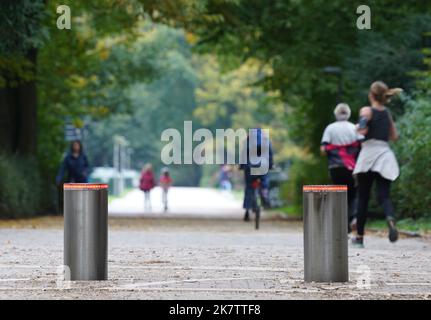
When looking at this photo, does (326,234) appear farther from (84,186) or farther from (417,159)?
(417,159)

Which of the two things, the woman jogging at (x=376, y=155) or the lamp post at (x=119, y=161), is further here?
the lamp post at (x=119, y=161)

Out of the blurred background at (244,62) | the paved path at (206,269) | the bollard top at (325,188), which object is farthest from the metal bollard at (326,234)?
the blurred background at (244,62)

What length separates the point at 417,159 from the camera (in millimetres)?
22078

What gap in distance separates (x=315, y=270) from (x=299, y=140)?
28956 mm

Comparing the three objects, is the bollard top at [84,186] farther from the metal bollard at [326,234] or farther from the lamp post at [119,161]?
the lamp post at [119,161]

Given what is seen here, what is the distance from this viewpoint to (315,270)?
1048 cm

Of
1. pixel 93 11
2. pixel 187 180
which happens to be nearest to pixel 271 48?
pixel 93 11

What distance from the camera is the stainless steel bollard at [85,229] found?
10320 mm

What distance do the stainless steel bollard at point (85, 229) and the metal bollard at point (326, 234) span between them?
171 centimetres

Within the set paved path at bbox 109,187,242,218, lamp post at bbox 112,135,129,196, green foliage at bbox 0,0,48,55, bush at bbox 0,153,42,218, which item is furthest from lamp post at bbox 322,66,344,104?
lamp post at bbox 112,135,129,196

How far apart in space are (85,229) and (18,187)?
640 inches

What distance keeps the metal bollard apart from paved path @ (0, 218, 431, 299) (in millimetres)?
171

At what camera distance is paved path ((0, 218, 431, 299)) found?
31.4ft

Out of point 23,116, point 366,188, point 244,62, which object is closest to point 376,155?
point 366,188
